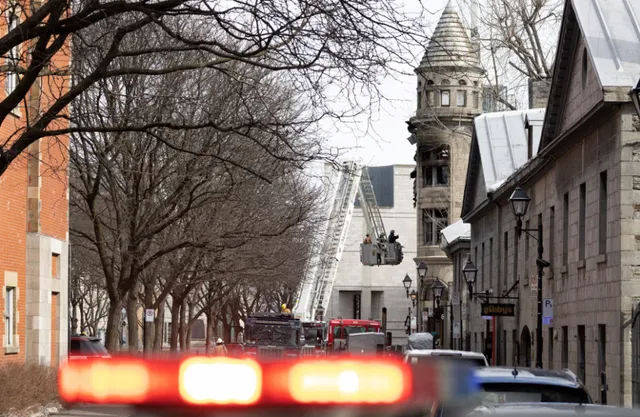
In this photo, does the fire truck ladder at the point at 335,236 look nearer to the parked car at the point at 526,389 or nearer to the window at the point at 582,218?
the window at the point at 582,218

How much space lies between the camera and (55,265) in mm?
37781

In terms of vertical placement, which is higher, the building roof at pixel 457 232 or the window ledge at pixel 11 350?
the building roof at pixel 457 232

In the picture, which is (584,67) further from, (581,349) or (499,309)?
(581,349)

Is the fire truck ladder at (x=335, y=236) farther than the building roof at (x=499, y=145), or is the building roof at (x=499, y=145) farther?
the fire truck ladder at (x=335, y=236)

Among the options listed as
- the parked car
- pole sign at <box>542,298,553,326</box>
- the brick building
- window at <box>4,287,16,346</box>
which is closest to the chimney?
the brick building

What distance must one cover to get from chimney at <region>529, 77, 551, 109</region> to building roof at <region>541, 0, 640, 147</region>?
683 inches

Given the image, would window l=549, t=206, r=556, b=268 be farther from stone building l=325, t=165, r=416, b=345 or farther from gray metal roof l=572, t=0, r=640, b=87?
stone building l=325, t=165, r=416, b=345

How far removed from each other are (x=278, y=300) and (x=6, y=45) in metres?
88.4

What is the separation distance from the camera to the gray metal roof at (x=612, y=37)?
2889 cm

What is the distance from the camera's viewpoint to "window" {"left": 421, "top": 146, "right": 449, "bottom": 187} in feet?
292

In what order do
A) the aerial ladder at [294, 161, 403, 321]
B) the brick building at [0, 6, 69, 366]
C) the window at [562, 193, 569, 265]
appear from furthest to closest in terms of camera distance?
the aerial ladder at [294, 161, 403, 321], the window at [562, 193, 569, 265], the brick building at [0, 6, 69, 366]

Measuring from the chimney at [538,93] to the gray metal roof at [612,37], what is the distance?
20681 millimetres

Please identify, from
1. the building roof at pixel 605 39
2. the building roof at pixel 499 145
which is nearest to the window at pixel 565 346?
the building roof at pixel 605 39

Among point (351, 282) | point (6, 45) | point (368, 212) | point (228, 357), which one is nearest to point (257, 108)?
point (6, 45)
